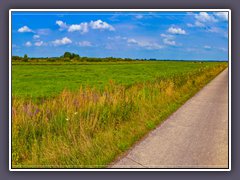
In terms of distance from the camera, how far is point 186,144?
8.97 meters

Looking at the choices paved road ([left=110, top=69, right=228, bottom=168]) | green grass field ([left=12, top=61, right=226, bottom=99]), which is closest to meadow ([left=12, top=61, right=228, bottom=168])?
green grass field ([left=12, top=61, right=226, bottom=99])

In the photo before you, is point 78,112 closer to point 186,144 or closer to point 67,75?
point 67,75

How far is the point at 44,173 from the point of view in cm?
757

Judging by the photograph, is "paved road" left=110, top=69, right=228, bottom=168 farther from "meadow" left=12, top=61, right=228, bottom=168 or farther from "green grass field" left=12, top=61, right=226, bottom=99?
"green grass field" left=12, top=61, right=226, bottom=99

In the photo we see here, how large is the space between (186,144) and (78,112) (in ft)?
8.61

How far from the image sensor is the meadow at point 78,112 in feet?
26.6

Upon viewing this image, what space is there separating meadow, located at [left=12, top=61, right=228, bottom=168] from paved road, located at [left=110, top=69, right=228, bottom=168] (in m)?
0.31

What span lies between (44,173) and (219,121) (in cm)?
482

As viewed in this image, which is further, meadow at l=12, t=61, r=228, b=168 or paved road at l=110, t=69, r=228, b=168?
meadow at l=12, t=61, r=228, b=168

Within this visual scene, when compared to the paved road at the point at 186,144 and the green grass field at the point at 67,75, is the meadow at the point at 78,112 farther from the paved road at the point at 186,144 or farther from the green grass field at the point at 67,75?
the paved road at the point at 186,144

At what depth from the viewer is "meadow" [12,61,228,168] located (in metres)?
8.11

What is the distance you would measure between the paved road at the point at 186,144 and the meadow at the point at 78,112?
31cm

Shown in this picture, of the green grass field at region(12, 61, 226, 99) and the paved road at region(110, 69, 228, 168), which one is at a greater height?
the green grass field at region(12, 61, 226, 99)
